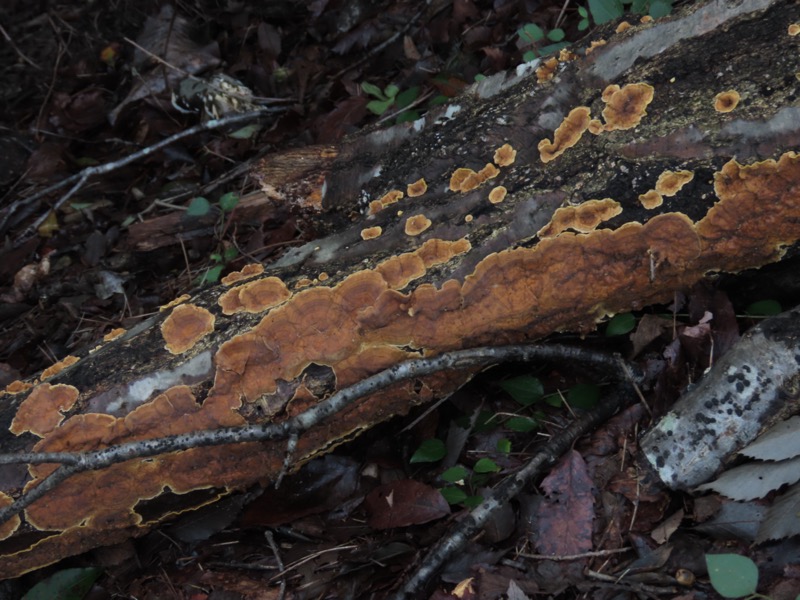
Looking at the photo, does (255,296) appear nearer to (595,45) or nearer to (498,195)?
(498,195)

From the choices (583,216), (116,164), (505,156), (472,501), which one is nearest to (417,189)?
(505,156)

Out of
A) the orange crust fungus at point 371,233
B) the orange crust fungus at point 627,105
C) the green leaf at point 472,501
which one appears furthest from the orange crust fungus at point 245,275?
the orange crust fungus at point 627,105

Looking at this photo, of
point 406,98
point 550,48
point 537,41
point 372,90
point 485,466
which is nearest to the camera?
point 485,466

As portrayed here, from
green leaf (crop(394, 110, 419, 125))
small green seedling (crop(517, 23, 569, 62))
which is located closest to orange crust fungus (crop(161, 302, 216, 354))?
green leaf (crop(394, 110, 419, 125))

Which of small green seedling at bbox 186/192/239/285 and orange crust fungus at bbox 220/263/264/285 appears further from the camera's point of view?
small green seedling at bbox 186/192/239/285

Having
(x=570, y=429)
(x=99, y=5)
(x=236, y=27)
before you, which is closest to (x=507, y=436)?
(x=570, y=429)

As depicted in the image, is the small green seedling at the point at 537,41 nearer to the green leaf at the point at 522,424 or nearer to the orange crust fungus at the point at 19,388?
the green leaf at the point at 522,424

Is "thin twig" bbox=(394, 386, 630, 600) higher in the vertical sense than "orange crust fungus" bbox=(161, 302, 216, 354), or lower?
lower

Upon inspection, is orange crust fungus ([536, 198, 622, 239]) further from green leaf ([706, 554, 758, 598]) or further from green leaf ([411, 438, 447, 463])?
green leaf ([706, 554, 758, 598])
